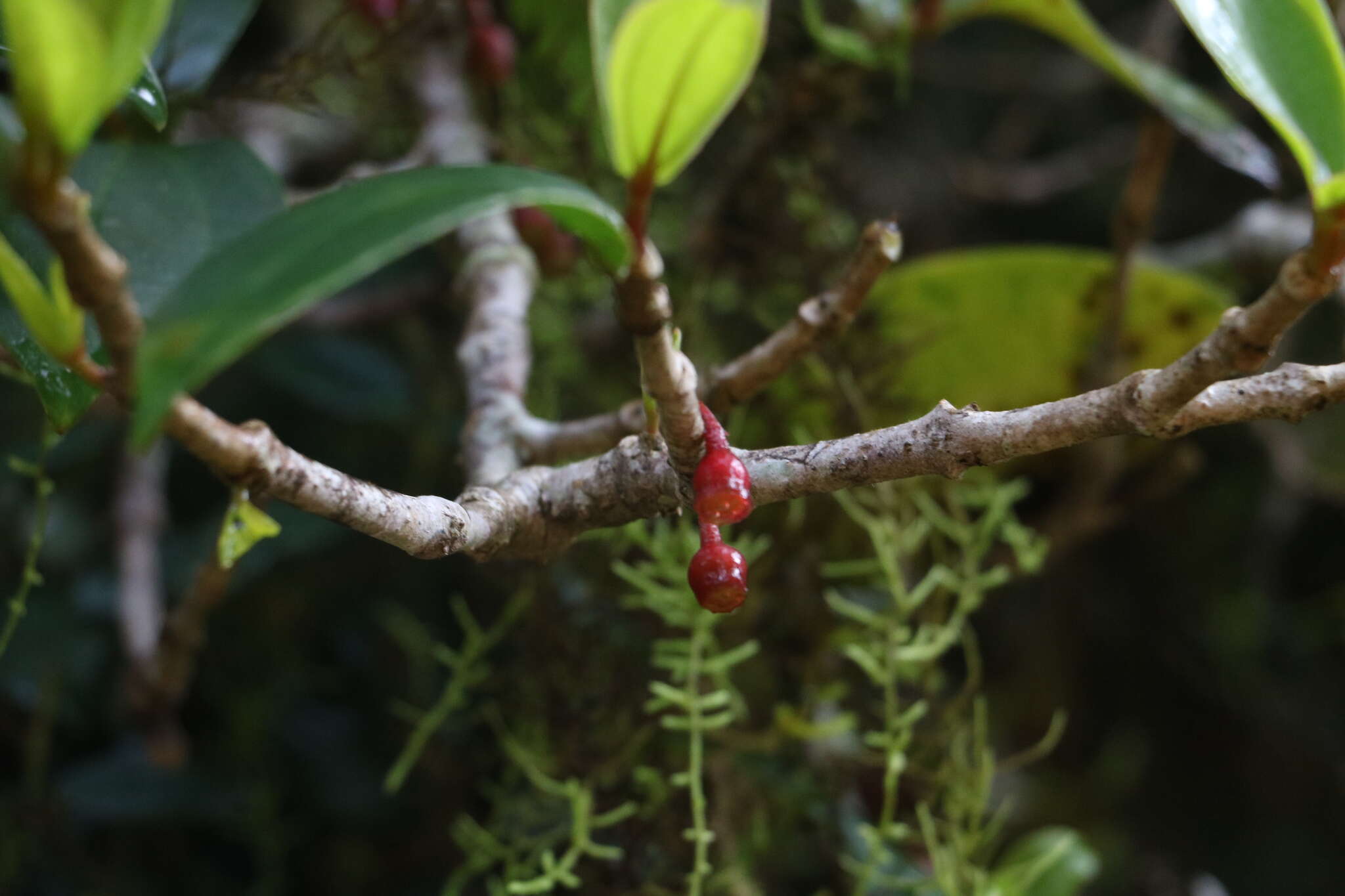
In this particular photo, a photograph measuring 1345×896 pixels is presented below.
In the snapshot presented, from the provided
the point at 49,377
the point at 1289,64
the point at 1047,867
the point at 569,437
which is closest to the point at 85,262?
the point at 49,377

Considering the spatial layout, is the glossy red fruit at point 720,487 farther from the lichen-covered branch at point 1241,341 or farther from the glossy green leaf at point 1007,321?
the glossy green leaf at point 1007,321

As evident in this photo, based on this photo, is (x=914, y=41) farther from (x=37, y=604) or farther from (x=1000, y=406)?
(x=37, y=604)

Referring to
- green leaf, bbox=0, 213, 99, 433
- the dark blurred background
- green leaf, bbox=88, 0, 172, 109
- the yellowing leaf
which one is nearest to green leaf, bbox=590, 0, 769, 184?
green leaf, bbox=88, 0, 172, 109

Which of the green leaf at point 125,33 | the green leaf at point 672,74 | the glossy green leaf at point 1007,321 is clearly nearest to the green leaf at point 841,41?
the glossy green leaf at point 1007,321

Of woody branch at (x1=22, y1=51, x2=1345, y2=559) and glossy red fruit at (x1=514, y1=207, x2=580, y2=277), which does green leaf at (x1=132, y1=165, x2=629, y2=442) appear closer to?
woody branch at (x1=22, y1=51, x2=1345, y2=559)

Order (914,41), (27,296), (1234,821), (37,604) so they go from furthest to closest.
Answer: (1234,821) → (37,604) → (914,41) → (27,296)

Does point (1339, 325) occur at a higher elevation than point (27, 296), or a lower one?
higher

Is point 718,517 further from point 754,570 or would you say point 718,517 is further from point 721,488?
point 754,570

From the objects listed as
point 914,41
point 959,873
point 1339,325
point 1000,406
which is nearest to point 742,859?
point 959,873
